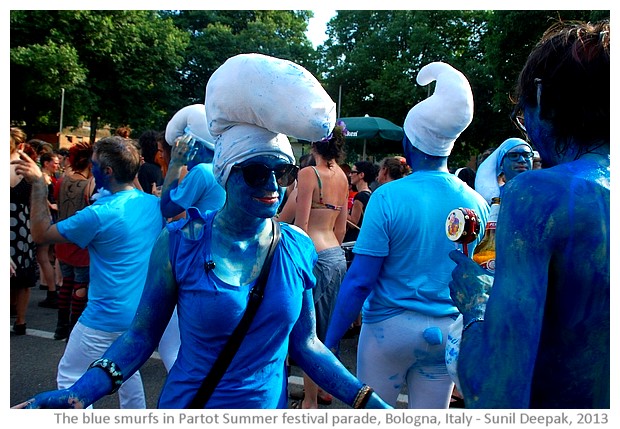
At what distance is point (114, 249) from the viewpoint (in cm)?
370

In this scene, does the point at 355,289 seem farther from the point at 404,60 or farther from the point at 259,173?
the point at 404,60

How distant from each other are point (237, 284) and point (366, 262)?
1083 millimetres

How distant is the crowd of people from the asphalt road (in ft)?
4.07

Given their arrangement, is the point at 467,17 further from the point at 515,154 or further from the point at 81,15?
the point at 515,154

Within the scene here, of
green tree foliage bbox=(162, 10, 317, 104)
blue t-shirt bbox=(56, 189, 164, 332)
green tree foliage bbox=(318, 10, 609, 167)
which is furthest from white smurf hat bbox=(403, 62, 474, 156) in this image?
green tree foliage bbox=(162, 10, 317, 104)

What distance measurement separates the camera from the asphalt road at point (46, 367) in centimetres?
492

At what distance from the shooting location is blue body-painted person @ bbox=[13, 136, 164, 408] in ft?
11.5

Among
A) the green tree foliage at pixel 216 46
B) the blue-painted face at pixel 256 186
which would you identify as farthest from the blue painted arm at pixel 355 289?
the green tree foliage at pixel 216 46

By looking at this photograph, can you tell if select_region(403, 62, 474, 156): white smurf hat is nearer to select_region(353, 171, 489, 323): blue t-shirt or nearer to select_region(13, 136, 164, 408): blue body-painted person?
select_region(353, 171, 489, 323): blue t-shirt

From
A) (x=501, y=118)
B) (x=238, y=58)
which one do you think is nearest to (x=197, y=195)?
(x=238, y=58)

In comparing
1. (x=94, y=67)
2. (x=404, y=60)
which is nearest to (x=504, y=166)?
(x=404, y=60)

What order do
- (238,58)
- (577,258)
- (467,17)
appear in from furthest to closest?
(467,17) → (238,58) → (577,258)

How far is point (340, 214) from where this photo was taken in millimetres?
5234
